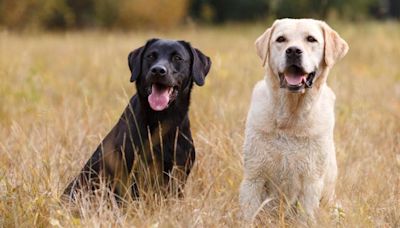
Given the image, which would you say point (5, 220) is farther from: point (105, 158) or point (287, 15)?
point (287, 15)

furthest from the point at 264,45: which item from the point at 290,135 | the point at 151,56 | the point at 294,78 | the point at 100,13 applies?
the point at 100,13

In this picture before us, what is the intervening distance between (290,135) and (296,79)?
320mm

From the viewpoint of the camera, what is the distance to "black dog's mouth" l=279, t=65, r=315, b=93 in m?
4.05

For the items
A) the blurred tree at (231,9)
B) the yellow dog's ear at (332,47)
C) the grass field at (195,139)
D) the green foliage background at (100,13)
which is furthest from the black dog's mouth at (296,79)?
the blurred tree at (231,9)

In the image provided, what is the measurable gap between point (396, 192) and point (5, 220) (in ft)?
7.51

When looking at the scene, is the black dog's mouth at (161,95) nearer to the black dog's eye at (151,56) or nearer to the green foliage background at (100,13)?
the black dog's eye at (151,56)

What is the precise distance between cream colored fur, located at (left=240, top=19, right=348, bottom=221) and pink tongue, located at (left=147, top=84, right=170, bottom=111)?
0.59m

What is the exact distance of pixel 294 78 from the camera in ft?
13.5

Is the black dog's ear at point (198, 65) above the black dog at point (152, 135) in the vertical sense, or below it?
above

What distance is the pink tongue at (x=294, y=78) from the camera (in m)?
4.07

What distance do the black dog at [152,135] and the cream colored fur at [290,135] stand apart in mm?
534

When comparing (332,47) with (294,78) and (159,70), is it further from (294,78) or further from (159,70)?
(159,70)

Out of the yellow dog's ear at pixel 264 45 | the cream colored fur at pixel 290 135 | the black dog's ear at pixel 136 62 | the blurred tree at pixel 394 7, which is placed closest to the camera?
the cream colored fur at pixel 290 135

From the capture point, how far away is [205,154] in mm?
5109
